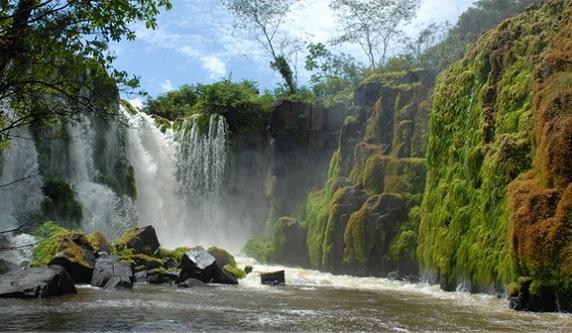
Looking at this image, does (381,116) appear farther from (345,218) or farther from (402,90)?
(345,218)

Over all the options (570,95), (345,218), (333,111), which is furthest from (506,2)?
(570,95)

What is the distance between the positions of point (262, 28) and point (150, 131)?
15483mm

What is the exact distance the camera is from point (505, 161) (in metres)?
13.9

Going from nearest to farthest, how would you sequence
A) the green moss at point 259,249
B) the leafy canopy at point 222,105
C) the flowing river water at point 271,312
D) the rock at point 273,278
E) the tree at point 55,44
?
1. the tree at point 55,44
2. the flowing river water at point 271,312
3. the rock at point 273,278
4. the green moss at point 259,249
5. the leafy canopy at point 222,105

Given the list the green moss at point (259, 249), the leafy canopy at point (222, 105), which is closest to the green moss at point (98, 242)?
the green moss at point (259, 249)

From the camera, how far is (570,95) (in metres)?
12.2

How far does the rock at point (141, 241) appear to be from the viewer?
20.0m

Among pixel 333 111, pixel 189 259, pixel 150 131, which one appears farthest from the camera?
pixel 150 131

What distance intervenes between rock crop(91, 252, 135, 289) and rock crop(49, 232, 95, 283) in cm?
24

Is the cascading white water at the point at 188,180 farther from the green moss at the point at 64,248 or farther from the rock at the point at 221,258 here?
the green moss at the point at 64,248

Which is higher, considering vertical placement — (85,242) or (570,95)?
(570,95)

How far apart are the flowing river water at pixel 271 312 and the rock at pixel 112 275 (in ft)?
1.40

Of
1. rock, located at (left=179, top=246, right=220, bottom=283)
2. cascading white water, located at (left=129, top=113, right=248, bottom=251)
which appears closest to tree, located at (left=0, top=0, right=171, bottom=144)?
rock, located at (left=179, top=246, right=220, bottom=283)

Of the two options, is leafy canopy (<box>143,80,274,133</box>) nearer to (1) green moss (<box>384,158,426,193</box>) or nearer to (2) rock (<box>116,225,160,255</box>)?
(1) green moss (<box>384,158,426,193</box>)
